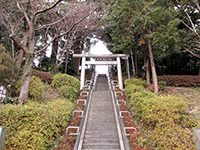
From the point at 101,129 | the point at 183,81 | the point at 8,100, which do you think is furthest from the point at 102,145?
the point at 183,81

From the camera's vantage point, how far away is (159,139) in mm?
4934

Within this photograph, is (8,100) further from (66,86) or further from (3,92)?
(66,86)

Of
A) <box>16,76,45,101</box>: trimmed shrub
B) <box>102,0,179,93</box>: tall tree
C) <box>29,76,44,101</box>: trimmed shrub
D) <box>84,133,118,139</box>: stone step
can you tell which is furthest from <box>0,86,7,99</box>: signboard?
<box>102,0,179,93</box>: tall tree

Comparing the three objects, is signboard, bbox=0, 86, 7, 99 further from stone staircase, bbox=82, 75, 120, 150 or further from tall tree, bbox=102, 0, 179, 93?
tall tree, bbox=102, 0, 179, 93

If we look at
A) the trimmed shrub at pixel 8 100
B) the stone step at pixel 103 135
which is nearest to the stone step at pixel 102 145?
the stone step at pixel 103 135

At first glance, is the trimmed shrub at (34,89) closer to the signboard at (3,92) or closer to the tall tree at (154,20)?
the signboard at (3,92)

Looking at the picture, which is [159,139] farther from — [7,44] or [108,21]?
[7,44]

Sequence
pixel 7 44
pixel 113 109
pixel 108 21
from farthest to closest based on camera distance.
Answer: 1. pixel 108 21
2. pixel 7 44
3. pixel 113 109

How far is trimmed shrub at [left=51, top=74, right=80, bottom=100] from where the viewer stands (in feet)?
29.4

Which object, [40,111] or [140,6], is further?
[140,6]

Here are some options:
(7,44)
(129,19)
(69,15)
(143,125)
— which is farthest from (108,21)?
(143,125)

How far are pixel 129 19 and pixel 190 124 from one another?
7.72m

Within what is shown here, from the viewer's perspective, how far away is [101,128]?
633 centimetres

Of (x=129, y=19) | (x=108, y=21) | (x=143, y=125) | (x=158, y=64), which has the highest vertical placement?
(x=108, y=21)
